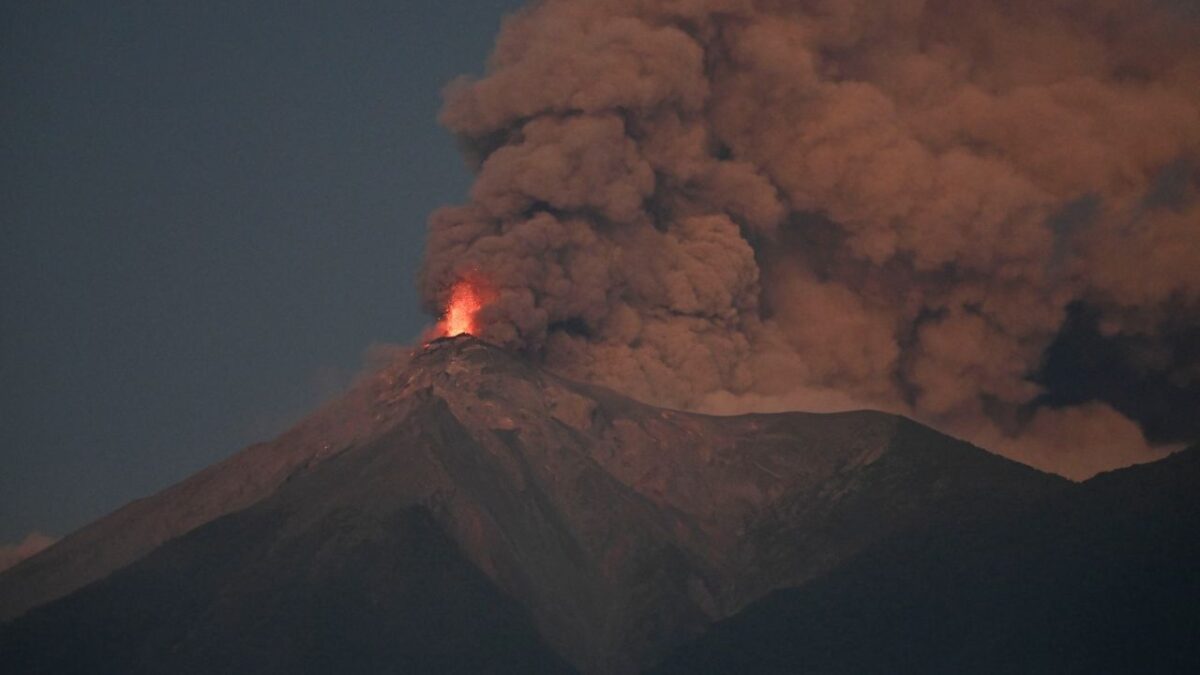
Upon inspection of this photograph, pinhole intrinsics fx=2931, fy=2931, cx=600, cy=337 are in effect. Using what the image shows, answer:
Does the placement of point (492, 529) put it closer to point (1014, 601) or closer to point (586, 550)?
point (586, 550)

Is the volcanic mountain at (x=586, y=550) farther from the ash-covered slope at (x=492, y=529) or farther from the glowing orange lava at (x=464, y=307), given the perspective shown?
the glowing orange lava at (x=464, y=307)

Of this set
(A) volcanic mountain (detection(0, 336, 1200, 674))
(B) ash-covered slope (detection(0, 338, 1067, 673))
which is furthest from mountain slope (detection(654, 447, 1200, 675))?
(B) ash-covered slope (detection(0, 338, 1067, 673))

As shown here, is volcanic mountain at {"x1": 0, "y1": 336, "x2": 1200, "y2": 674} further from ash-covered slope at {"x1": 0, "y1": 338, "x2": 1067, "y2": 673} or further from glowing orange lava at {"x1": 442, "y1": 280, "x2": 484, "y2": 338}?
glowing orange lava at {"x1": 442, "y1": 280, "x2": 484, "y2": 338}

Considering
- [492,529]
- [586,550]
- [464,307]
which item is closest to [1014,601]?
[586,550]

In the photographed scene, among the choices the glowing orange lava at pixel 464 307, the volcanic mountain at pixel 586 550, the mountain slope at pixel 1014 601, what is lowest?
the mountain slope at pixel 1014 601

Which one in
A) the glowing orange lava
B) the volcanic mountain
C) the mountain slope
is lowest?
the mountain slope

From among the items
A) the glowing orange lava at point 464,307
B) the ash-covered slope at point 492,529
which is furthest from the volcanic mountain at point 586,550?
the glowing orange lava at point 464,307
